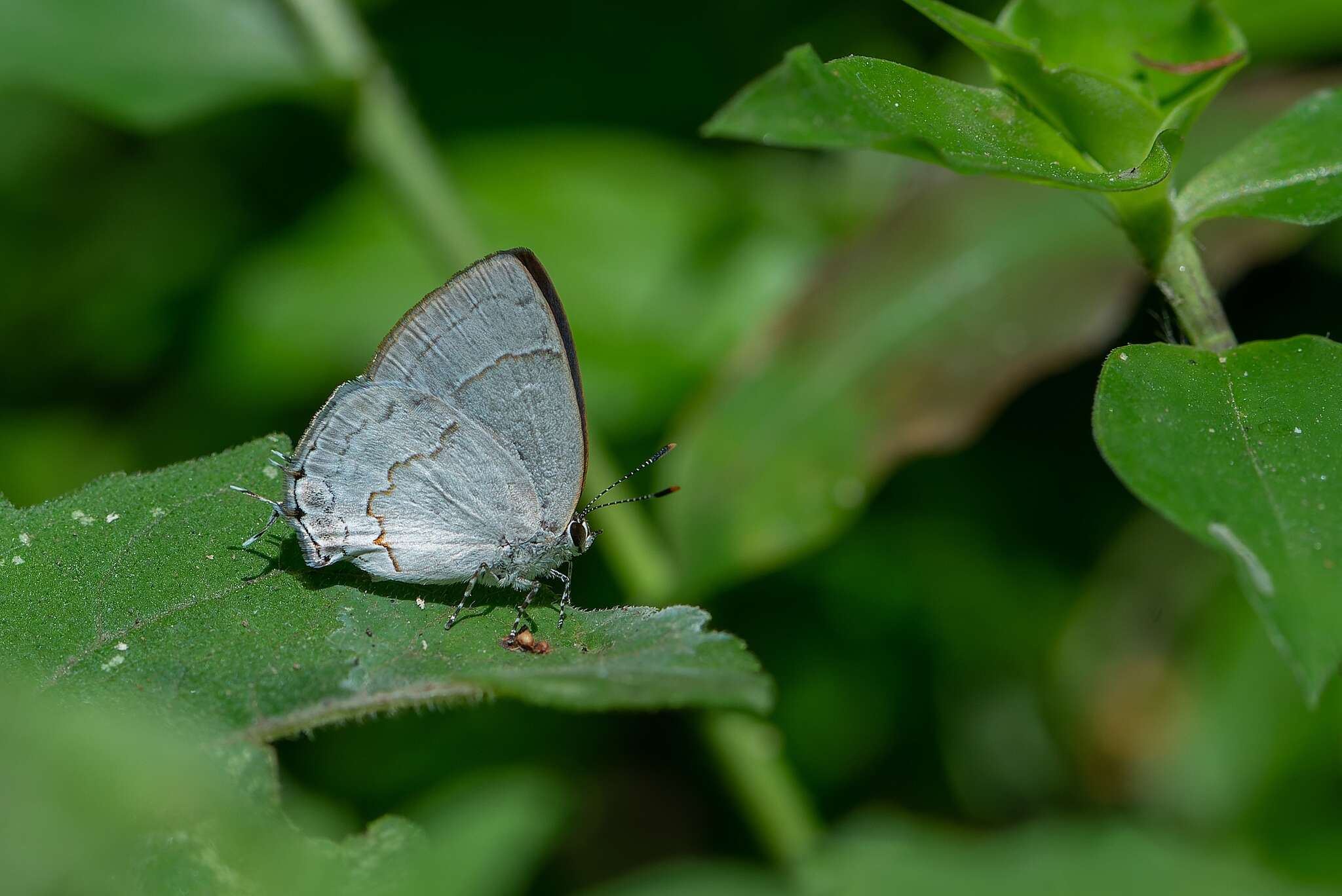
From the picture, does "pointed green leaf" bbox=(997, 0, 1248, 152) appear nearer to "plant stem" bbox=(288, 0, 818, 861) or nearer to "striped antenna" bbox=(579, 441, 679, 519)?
"striped antenna" bbox=(579, 441, 679, 519)

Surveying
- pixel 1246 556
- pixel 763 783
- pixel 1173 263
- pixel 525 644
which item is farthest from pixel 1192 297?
pixel 763 783

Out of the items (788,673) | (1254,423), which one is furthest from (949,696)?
(1254,423)

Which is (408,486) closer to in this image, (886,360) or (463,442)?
(463,442)

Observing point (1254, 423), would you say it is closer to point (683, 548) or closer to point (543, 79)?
point (683, 548)

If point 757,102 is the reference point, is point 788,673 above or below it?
below

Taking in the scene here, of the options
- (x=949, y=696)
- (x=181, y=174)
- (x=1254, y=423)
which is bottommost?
(x=949, y=696)

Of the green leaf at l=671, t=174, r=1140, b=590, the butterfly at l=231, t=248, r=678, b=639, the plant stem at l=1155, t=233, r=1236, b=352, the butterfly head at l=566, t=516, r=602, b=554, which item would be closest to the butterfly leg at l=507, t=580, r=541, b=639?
the butterfly at l=231, t=248, r=678, b=639

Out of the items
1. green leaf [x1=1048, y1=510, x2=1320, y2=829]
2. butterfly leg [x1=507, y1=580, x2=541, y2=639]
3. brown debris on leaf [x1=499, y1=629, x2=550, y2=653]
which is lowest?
green leaf [x1=1048, y1=510, x2=1320, y2=829]

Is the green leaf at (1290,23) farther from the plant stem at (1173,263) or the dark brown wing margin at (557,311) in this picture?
the dark brown wing margin at (557,311)
